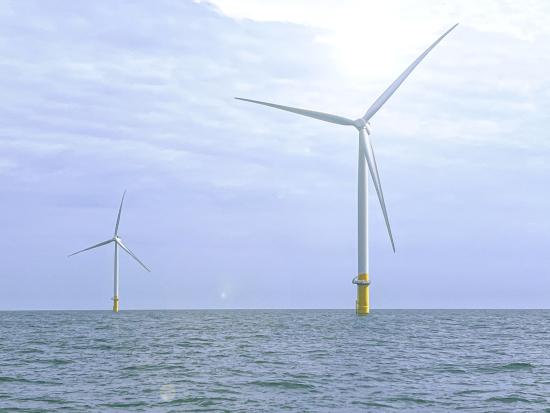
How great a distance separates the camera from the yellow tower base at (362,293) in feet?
303

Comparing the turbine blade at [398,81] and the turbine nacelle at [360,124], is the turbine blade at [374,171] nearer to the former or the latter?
the turbine nacelle at [360,124]

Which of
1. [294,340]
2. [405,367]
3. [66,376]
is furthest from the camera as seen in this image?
[294,340]

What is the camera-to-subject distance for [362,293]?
9369 centimetres

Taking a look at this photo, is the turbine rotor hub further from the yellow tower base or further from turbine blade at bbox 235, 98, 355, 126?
the yellow tower base

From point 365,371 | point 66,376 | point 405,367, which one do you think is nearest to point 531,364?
point 405,367

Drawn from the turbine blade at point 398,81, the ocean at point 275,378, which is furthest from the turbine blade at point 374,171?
the ocean at point 275,378

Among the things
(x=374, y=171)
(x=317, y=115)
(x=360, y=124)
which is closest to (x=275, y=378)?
(x=374, y=171)

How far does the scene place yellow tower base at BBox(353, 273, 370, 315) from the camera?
303 feet

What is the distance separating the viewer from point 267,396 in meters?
28.7

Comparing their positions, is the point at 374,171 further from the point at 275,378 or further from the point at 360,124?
the point at 275,378

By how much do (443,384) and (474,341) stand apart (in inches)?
1284

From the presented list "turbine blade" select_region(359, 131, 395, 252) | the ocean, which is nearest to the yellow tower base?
"turbine blade" select_region(359, 131, 395, 252)

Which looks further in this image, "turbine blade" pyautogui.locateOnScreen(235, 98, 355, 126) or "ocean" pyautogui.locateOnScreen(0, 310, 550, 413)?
"turbine blade" pyautogui.locateOnScreen(235, 98, 355, 126)

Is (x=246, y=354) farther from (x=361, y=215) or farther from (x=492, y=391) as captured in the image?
(x=361, y=215)
